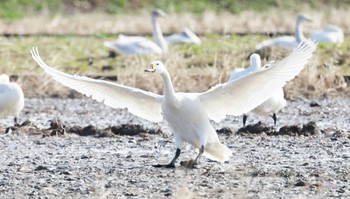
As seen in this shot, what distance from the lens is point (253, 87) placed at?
11.3m

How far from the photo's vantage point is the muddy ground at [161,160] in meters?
9.90

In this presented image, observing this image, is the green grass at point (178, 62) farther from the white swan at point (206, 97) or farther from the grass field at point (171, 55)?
the white swan at point (206, 97)

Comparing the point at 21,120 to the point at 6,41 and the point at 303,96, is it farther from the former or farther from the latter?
the point at 6,41

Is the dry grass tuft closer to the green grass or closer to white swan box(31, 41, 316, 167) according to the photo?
the green grass

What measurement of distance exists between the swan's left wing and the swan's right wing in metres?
0.64

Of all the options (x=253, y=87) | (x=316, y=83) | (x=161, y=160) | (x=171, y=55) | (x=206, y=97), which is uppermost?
(x=253, y=87)

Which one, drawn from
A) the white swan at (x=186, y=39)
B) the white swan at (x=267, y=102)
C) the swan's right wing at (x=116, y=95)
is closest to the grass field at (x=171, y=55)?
the white swan at (x=186, y=39)

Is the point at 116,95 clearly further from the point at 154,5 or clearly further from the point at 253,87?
the point at 154,5

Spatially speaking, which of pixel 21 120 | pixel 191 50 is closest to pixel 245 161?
pixel 21 120

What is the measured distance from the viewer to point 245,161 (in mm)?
11789

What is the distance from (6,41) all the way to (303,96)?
30.6 feet

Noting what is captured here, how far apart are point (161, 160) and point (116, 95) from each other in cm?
87

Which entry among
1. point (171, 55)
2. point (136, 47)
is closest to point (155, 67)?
point (171, 55)

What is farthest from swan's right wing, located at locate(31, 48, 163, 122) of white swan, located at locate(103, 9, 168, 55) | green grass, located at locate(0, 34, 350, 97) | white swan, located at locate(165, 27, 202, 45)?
white swan, located at locate(165, 27, 202, 45)
